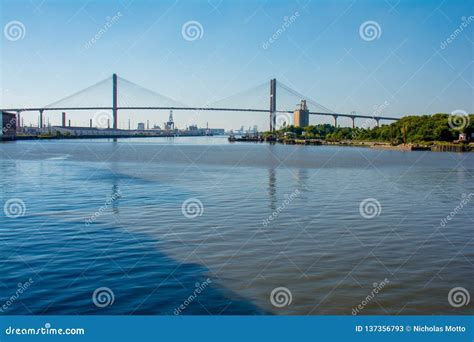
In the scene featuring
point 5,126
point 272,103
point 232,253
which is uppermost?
point 272,103

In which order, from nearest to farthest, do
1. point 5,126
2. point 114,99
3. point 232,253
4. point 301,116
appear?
point 232,253
point 5,126
point 114,99
point 301,116

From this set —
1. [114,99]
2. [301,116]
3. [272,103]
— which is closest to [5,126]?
[114,99]

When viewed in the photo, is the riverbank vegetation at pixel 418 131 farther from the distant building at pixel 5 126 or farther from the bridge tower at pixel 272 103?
the distant building at pixel 5 126

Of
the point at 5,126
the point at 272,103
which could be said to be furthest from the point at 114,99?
the point at 272,103

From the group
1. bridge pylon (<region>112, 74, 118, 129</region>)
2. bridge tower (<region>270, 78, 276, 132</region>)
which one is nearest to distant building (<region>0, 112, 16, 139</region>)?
bridge pylon (<region>112, 74, 118, 129</region>)

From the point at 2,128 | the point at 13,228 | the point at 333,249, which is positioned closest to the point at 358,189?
the point at 333,249

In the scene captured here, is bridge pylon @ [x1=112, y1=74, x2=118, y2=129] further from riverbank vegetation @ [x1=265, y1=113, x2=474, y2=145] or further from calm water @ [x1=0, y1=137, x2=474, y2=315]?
calm water @ [x1=0, y1=137, x2=474, y2=315]

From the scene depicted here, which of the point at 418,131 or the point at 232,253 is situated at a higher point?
the point at 418,131

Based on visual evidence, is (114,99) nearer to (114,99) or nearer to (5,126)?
(114,99)

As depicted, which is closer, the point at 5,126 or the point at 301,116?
the point at 5,126

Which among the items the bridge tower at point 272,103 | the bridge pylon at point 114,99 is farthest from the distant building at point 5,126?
the bridge tower at point 272,103

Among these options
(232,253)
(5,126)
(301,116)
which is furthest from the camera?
(301,116)
